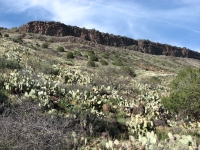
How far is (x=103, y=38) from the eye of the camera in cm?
8950

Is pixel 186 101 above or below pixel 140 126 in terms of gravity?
above

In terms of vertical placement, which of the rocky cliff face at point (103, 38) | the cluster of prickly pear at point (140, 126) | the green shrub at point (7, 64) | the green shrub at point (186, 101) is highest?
the rocky cliff face at point (103, 38)

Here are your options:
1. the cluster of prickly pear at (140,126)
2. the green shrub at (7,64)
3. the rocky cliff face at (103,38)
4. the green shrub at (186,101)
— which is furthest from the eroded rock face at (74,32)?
the cluster of prickly pear at (140,126)

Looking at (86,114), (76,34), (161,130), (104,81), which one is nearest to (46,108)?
(86,114)

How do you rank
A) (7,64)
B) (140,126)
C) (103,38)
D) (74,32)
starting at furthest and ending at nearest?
(103,38), (74,32), (7,64), (140,126)

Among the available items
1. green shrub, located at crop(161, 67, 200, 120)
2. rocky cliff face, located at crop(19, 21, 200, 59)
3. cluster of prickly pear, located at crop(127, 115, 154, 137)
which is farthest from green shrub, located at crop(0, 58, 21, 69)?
rocky cliff face, located at crop(19, 21, 200, 59)

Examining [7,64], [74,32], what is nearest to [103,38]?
[74,32]

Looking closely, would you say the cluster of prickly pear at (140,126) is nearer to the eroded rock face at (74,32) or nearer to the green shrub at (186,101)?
the green shrub at (186,101)

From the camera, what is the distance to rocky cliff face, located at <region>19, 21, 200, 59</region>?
77.8 m

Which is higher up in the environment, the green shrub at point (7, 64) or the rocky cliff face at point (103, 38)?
the rocky cliff face at point (103, 38)

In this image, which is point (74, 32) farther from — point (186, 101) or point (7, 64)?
point (186, 101)

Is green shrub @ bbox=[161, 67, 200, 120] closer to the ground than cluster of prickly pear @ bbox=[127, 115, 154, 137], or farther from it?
farther from it

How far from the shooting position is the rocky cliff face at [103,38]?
7781cm

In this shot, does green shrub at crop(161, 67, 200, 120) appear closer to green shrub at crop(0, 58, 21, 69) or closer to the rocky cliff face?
green shrub at crop(0, 58, 21, 69)
